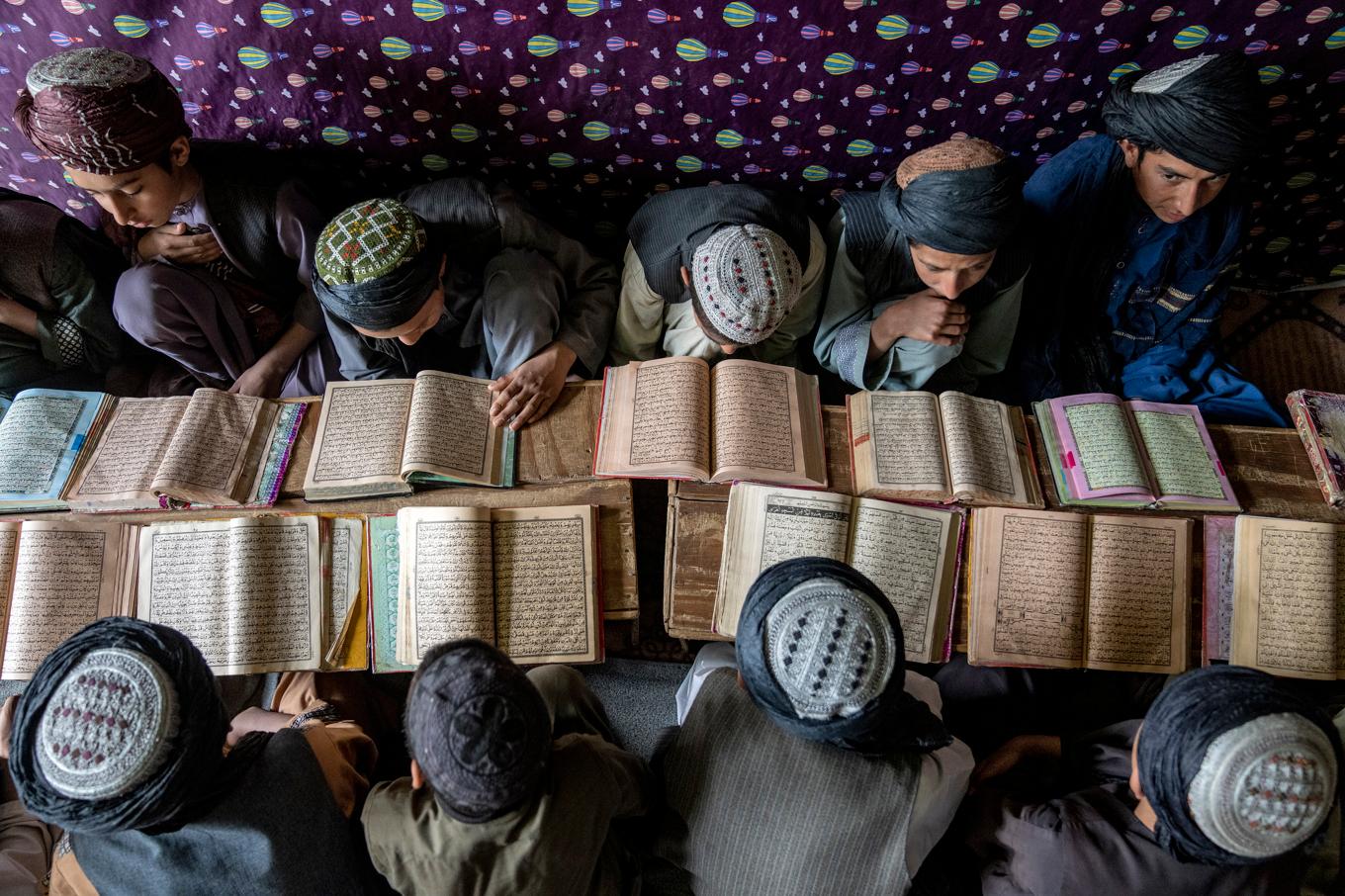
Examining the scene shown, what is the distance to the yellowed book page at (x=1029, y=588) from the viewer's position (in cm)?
163

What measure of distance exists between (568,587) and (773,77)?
1.35 metres

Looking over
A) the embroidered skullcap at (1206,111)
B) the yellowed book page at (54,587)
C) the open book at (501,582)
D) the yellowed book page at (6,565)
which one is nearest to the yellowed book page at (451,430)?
the open book at (501,582)

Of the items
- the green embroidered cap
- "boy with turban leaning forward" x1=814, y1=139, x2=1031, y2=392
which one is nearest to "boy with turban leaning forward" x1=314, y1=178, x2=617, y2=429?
the green embroidered cap

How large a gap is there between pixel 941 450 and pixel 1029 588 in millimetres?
348

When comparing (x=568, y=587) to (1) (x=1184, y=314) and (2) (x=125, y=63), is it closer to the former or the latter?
(2) (x=125, y=63)

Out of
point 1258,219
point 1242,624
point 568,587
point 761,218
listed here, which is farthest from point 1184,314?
point 568,587

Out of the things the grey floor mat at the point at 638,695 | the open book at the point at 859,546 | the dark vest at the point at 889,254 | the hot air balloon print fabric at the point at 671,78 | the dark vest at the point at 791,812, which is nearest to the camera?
the dark vest at the point at 791,812

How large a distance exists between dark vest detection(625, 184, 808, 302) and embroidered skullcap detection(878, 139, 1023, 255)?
0.98ft

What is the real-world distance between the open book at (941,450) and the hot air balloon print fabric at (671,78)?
794 millimetres

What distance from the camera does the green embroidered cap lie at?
164 cm

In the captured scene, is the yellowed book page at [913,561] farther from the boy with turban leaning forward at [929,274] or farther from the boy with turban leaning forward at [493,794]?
the boy with turban leaning forward at [493,794]

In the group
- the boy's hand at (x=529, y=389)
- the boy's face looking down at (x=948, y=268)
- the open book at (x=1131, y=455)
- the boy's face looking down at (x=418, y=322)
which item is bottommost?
the open book at (x=1131, y=455)

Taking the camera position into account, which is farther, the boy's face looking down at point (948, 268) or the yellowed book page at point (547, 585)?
the boy's face looking down at point (948, 268)

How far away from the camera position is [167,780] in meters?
1.17
